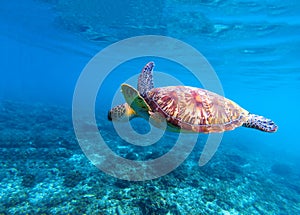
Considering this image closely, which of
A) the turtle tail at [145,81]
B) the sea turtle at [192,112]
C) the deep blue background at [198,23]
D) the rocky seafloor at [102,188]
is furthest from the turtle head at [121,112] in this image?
the deep blue background at [198,23]

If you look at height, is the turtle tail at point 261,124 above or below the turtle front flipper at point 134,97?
above

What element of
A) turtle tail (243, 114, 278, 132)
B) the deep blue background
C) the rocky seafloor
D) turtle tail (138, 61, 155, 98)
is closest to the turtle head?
turtle tail (138, 61, 155, 98)

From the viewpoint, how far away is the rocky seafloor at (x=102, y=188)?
622 cm

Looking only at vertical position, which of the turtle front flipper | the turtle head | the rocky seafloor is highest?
the turtle front flipper

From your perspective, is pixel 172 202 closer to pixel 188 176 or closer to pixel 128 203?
pixel 128 203

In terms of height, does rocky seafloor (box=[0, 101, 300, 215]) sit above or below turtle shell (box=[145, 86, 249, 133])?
below

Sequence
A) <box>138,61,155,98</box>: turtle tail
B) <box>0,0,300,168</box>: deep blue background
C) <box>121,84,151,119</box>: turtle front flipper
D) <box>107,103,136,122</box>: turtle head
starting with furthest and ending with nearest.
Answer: <box>0,0,300,168</box>: deep blue background < <box>138,61,155,98</box>: turtle tail < <box>107,103,136,122</box>: turtle head < <box>121,84,151,119</box>: turtle front flipper

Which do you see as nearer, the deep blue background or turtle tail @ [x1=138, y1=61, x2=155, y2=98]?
turtle tail @ [x1=138, y1=61, x2=155, y2=98]

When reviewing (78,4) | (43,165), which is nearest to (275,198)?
(43,165)

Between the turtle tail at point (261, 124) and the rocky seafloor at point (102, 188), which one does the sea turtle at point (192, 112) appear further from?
the rocky seafloor at point (102, 188)

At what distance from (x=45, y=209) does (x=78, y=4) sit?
16.1 metres

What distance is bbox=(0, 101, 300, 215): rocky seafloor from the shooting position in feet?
20.4

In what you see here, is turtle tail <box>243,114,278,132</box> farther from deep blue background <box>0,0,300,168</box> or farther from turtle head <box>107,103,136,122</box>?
deep blue background <box>0,0,300,168</box>

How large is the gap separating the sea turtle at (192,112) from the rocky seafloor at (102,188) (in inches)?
120
